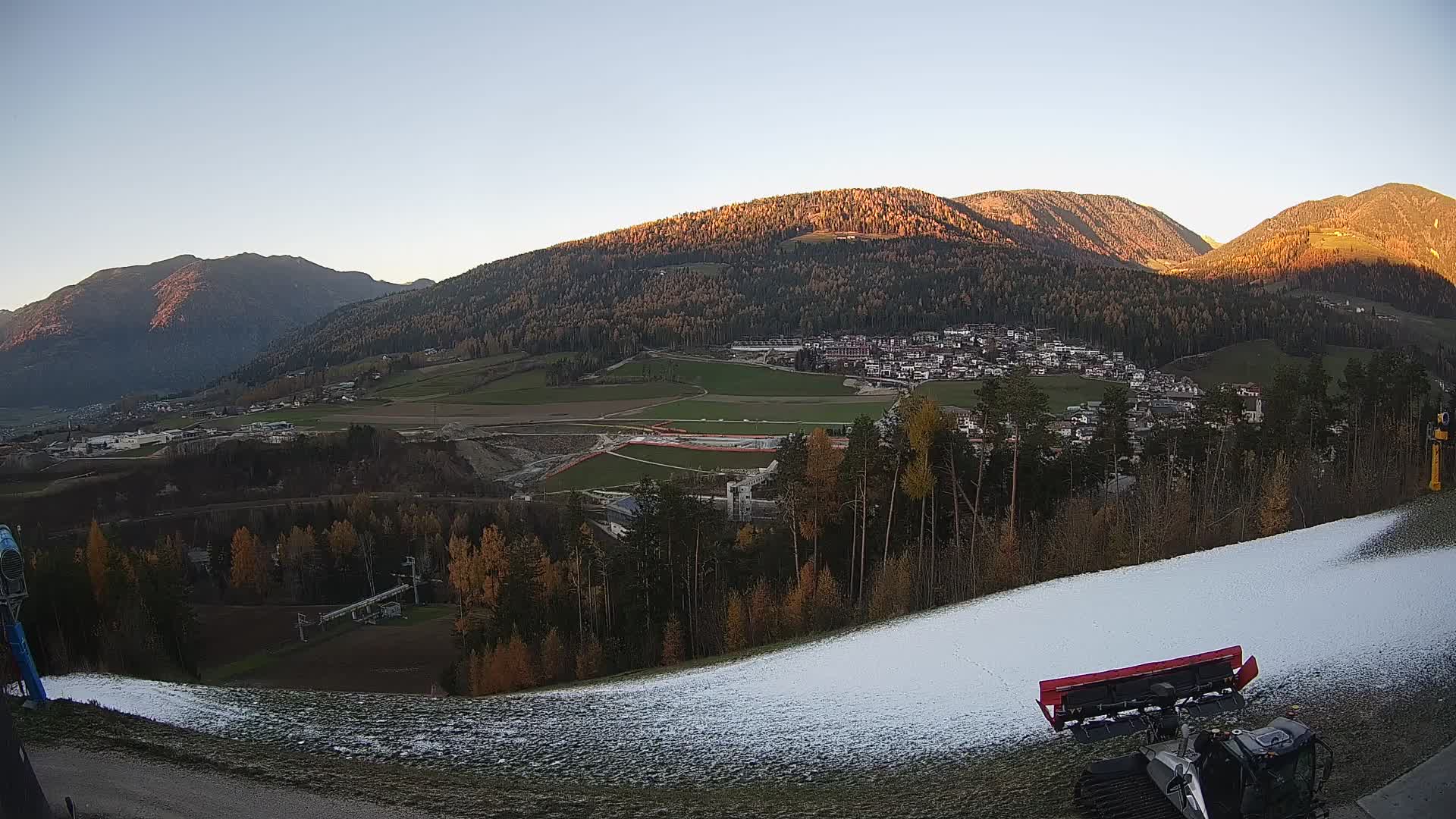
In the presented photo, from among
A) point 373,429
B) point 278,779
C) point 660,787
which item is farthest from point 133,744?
point 373,429

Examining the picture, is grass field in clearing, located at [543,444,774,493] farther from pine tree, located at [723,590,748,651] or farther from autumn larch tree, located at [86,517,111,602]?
pine tree, located at [723,590,748,651]

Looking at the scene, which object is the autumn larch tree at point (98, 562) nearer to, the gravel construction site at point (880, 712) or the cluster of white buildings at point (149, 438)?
the gravel construction site at point (880, 712)

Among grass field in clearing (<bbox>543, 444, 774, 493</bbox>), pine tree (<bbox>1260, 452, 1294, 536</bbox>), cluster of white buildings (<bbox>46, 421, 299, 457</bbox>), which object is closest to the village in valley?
grass field in clearing (<bbox>543, 444, 774, 493</bbox>)

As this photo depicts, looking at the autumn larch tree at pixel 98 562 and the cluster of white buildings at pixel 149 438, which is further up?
the cluster of white buildings at pixel 149 438

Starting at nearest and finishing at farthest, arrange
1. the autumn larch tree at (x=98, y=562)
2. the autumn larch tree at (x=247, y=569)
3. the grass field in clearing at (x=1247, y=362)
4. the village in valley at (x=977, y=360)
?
the autumn larch tree at (x=98, y=562), the autumn larch tree at (x=247, y=569), the village in valley at (x=977, y=360), the grass field in clearing at (x=1247, y=362)

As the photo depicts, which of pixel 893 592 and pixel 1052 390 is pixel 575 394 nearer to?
pixel 1052 390

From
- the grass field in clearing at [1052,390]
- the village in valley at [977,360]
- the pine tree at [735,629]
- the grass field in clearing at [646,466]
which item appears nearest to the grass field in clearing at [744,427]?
the grass field in clearing at [646,466]

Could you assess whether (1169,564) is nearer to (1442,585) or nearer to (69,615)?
(1442,585)
